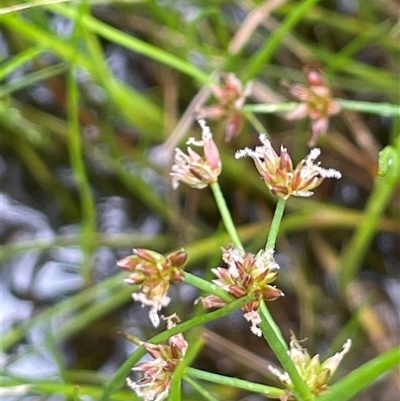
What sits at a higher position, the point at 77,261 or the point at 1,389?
the point at 77,261

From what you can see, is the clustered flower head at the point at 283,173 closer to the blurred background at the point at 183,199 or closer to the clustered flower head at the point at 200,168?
the clustered flower head at the point at 200,168

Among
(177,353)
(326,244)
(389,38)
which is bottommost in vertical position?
(177,353)

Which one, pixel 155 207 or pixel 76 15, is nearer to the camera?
pixel 76 15

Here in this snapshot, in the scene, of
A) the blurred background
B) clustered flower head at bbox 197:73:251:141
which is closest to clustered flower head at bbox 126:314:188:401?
clustered flower head at bbox 197:73:251:141

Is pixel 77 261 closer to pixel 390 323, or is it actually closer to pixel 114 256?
pixel 114 256

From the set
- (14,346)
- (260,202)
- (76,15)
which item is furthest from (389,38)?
(14,346)

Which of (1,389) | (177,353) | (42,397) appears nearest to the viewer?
(177,353)

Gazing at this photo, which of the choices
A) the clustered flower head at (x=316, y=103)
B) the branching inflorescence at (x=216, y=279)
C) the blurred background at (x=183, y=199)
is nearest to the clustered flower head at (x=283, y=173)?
the branching inflorescence at (x=216, y=279)
